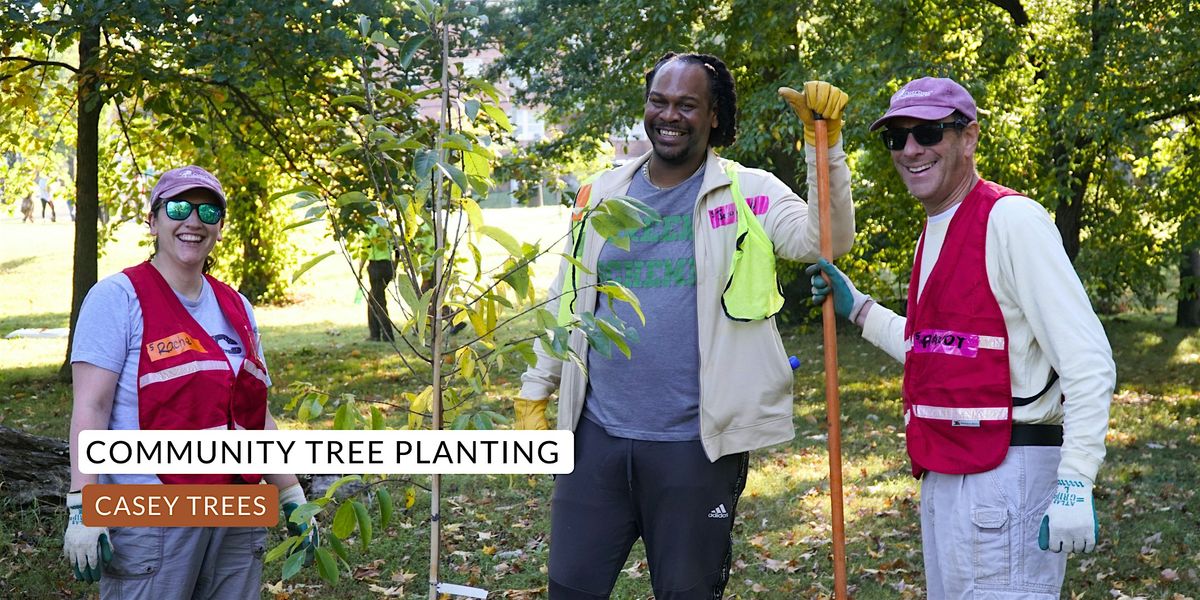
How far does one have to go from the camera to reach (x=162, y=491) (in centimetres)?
290

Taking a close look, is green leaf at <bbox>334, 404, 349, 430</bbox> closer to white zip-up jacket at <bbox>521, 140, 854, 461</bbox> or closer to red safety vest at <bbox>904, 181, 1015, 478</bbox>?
white zip-up jacket at <bbox>521, 140, 854, 461</bbox>

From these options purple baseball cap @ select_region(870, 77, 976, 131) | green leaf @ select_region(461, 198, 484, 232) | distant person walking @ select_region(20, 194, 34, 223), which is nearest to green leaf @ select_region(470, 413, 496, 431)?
green leaf @ select_region(461, 198, 484, 232)

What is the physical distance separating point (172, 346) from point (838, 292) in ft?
5.83

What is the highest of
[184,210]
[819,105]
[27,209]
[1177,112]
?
[27,209]

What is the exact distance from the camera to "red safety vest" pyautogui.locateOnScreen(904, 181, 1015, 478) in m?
2.56

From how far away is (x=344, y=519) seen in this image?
7.89ft

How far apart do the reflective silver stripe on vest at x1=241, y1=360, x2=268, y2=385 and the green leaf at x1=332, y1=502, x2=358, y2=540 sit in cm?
84

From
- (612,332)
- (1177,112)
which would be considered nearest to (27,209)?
(1177,112)

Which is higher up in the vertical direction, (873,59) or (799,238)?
(873,59)

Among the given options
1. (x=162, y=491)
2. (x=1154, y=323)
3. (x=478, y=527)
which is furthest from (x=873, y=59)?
(x=1154, y=323)

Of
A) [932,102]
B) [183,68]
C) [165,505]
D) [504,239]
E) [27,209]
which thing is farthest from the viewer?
[27,209]

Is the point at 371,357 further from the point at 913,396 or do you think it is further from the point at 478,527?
the point at 913,396

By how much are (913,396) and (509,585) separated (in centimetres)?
323

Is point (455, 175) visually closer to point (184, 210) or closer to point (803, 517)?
point (184, 210)
